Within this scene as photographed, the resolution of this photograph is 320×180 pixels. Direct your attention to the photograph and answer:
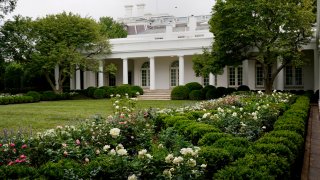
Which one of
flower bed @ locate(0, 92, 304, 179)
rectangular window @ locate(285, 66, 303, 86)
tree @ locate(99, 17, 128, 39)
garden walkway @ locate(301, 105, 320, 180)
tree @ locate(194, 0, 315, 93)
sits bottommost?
garden walkway @ locate(301, 105, 320, 180)

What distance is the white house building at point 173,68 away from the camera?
28.5 metres

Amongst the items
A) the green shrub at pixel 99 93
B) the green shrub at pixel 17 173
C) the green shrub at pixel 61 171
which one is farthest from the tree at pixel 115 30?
the green shrub at pixel 17 173

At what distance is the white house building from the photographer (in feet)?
93.6

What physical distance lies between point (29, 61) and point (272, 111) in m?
23.9

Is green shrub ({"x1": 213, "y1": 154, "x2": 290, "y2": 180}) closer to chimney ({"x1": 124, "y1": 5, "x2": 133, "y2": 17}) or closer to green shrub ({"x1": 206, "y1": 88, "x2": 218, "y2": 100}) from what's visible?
green shrub ({"x1": 206, "y1": 88, "x2": 218, "y2": 100})

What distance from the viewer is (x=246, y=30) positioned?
887 inches

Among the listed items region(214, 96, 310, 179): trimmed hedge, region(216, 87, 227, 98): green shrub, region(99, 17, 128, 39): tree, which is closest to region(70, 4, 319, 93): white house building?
region(216, 87, 227, 98): green shrub

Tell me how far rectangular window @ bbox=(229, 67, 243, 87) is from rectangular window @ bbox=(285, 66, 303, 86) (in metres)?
3.47

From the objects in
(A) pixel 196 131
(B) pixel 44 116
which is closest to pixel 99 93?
(B) pixel 44 116

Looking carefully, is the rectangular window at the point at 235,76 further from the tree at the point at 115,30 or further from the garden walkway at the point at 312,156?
the tree at the point at 115,30

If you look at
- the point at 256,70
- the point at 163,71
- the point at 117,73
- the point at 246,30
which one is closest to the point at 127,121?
the point at 246,30

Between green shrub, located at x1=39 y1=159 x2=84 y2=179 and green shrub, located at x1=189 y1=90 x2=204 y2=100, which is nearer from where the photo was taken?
green shrub, located at x1=39 y1=159 x2=84 y2=179

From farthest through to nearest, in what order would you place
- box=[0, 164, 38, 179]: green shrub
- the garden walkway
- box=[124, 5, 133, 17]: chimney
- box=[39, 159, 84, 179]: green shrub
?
1. box=[124, 5, 133, 17]: chimney
2. the garden walkway
3. box=[39, 159, 84, 179]: green shrub
4. box=[0, 164, 38, 179]: green shrub

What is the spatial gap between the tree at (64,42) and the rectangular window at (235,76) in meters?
10.6
